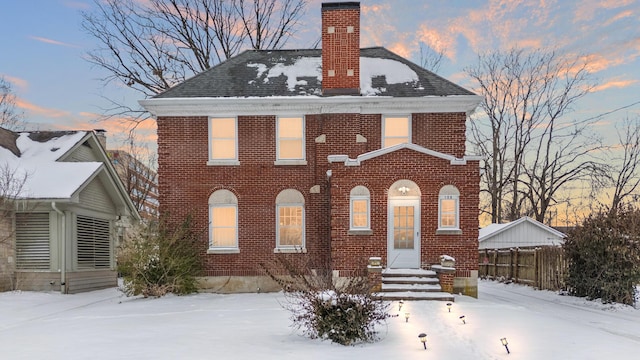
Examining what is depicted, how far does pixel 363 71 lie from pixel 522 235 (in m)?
16.7

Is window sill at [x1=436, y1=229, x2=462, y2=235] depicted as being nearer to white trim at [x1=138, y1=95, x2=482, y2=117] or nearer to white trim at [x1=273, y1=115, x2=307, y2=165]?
white trim at [x1=138, y1=95, x2=482, y2=117]

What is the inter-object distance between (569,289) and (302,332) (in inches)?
445

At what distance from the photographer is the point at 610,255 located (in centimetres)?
1377

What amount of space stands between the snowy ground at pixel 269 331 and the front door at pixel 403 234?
191 centimetres

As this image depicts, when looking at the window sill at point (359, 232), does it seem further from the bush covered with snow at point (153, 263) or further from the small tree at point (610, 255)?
the small tree at point (610, 255)

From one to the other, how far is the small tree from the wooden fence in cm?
166

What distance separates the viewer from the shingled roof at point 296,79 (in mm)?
16562

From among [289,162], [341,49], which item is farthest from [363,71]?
[289,162]

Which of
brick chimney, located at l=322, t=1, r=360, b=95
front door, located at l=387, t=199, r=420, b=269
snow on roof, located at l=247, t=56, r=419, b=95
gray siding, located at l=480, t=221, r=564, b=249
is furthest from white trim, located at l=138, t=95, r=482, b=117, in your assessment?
gray siding, located at l=480, t=221, r=564, b=249

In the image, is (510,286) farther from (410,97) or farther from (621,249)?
(410,97)

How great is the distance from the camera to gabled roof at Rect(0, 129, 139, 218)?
15.5 metres

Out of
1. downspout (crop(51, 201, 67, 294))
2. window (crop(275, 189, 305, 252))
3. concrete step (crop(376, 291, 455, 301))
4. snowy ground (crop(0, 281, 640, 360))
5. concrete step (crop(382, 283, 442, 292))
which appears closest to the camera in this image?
snowy ground (crop(0, 281, 640, 360))

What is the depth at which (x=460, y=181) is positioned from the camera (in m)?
14.5

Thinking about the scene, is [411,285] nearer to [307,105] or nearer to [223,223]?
[223,223]
